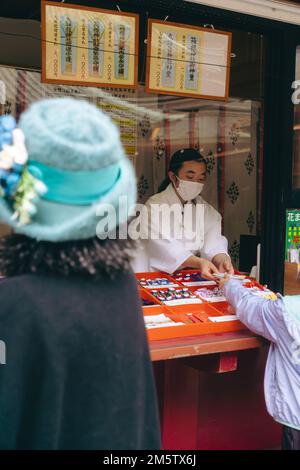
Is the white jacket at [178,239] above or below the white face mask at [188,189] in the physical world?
below

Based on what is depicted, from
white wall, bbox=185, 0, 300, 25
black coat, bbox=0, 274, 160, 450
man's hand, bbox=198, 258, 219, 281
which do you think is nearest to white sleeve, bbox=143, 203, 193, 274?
man's hand, bbox=198, 258, 219, 281

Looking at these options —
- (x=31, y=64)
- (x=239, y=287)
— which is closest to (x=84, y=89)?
(x=31, y=64)

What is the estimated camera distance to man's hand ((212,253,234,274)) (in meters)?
3.86

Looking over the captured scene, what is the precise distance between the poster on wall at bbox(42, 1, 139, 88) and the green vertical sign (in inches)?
65.4

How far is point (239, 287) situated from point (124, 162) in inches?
71.5

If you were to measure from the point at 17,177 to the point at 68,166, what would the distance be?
0.15 metres

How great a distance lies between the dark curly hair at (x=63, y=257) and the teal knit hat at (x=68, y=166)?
4 cm

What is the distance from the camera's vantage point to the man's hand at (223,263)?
3.86 meters

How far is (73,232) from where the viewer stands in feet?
4.81

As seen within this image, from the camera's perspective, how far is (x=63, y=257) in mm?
1484
